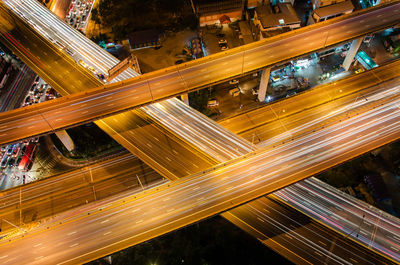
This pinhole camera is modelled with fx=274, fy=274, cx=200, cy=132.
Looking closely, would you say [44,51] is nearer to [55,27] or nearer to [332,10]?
[55,27]

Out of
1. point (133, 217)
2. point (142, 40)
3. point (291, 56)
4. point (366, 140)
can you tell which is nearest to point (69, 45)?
point (142, 40)

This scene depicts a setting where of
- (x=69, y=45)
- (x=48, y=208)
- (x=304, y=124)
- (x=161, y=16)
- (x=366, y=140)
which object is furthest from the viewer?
(x=161, y=16)

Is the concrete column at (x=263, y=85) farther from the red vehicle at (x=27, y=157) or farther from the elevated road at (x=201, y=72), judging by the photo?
the red vehicle at (x=27, y=157)

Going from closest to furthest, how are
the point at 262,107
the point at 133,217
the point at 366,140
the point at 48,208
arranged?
the point at 133,217 < the point at 366,140 < the point at 48,208 < the point at 262,107

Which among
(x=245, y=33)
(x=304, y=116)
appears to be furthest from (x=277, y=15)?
(x=304, y=116)

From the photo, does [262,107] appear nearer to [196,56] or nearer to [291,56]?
[291,56]

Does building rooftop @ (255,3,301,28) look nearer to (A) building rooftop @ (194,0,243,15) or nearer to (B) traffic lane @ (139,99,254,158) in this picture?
(A) building rooftop @ (194,0,243,15)

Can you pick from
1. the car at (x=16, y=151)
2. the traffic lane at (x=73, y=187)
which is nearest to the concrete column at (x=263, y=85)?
the traffic lane at (x=73, y=187)
